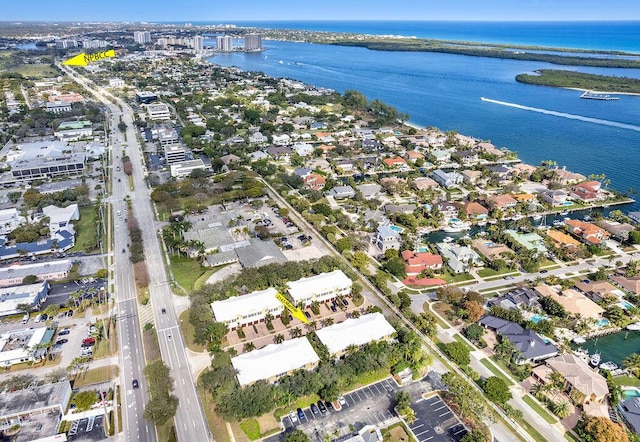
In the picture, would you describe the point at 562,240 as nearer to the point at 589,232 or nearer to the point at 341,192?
the point at 589,232

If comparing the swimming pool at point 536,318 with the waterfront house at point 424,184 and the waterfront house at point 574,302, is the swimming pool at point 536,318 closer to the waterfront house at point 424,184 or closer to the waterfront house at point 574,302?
the waterfront house at point 574,302

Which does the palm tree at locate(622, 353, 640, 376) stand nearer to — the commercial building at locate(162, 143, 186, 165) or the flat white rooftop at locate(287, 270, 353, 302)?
the flat white rooftop at locate(287, 270, 353, 302)

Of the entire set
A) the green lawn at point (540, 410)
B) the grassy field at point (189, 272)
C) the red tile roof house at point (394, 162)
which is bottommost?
the grassy field at point (189, 272)

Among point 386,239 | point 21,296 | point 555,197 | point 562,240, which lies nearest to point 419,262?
point 386,239

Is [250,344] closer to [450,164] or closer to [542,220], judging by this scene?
[542,220]

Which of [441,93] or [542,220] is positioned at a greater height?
[441,93]

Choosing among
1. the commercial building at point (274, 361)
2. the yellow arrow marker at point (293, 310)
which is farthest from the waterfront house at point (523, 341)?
the commercial building at point (274, 361)

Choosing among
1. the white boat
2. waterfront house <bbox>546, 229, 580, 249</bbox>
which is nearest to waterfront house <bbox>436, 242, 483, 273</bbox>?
waterfront house <bbox>546, 229, 580, 249</bbox>

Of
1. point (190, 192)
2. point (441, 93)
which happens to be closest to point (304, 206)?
point (190, 192)
